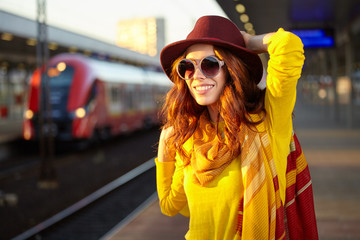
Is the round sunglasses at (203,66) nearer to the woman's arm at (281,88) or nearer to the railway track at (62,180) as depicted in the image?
the woman's arm at (281,88)

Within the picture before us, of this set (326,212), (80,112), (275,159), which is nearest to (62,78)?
(80,112)

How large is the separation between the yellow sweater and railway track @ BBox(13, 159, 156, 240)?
468 cm

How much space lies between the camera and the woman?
1677 mm

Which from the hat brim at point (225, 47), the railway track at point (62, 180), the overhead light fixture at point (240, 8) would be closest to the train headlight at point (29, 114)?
the railway track at point (62, 180)

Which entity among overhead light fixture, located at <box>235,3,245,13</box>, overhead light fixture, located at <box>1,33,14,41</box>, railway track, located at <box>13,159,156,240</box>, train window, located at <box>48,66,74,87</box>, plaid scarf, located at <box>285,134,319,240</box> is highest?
overhead light fixture, located at <box>1,33,14,41</box>

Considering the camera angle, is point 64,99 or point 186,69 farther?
point 64,99

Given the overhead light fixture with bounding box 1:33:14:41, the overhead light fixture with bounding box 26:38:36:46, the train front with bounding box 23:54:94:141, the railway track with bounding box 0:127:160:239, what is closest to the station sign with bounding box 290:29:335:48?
the railway track with bounding box 0:127:160:239

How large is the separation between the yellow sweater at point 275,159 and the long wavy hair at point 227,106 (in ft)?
0.22

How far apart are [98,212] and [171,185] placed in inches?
230

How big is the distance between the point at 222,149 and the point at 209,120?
9.8 inches

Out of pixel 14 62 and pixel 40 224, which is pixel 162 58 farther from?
pixel 14 62

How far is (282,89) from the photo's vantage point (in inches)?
65.7

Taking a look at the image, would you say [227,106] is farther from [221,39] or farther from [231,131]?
[221,39]

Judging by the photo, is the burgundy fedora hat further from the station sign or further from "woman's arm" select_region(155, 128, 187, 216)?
the station sign
